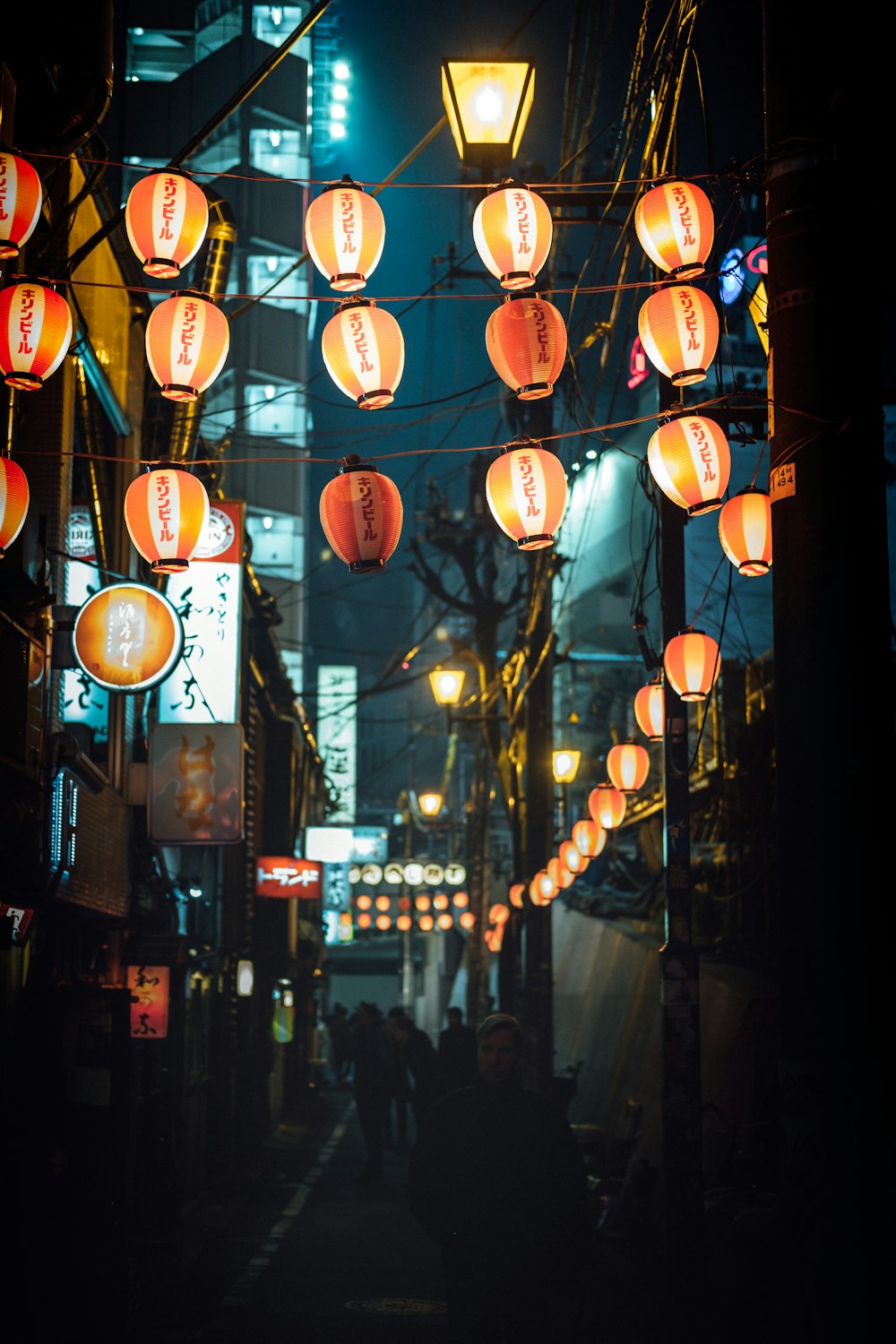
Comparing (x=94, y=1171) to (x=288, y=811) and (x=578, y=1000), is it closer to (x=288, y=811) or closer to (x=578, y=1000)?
(x=288, y=811)

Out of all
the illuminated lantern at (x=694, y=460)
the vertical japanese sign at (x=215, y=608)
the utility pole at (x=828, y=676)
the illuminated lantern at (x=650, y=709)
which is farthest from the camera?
the vertical japanese sign at (x=215, y=608)

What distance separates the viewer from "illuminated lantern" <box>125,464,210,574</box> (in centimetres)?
1226

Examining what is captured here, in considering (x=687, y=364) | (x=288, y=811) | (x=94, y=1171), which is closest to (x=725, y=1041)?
(x=94, y=1171)

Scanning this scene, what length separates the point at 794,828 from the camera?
6.82 m

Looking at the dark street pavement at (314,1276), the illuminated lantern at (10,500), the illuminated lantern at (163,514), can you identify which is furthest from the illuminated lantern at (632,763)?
the illuminated lantern at (10,500)

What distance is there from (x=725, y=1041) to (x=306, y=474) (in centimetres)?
5009

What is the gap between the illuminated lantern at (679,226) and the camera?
10.4 meters

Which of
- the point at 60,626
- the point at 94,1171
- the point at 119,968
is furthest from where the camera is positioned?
the point at 119,968

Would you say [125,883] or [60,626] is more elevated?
[60,626]

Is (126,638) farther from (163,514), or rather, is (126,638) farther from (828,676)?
(828,676)

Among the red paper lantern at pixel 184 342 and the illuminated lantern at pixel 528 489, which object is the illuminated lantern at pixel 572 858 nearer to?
the illuminated lantern at pixel 528 489

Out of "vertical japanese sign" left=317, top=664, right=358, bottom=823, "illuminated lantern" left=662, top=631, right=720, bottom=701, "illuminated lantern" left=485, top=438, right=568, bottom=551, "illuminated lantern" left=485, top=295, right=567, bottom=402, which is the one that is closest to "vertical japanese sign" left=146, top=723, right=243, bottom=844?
"illuminated lantern" left=662, top=631, right=720, bottom=701

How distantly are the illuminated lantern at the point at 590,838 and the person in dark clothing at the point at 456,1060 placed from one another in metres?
6.64

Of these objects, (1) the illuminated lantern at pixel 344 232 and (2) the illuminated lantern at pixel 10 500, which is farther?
(2) the illuminated lantern at pixel 10 500
